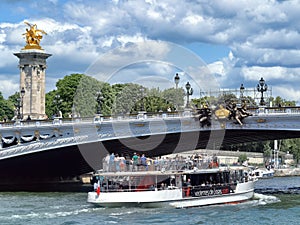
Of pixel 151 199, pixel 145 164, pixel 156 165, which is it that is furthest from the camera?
pixel 156 165

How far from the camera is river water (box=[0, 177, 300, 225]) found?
134 ft

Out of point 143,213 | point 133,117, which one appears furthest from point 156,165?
point 133,117

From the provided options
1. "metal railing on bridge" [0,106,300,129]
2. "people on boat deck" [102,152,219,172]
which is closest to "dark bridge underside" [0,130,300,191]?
"metal railing on bridge" [0,106,300,129]

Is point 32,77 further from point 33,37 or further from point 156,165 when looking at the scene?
point 156,165

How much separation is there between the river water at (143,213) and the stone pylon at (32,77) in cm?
3016

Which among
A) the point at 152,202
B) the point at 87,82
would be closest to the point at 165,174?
the point at 152,202

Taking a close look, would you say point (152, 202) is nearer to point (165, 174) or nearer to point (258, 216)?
point (165, 174)

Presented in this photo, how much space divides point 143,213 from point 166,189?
3875 millimetres

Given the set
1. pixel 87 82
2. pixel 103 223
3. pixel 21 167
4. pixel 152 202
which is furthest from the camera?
pixel 87 82

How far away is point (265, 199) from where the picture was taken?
53.7 m

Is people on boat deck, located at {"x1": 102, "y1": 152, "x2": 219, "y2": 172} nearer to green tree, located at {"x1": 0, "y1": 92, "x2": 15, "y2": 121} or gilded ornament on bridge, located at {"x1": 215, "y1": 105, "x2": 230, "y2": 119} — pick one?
gilded ornament on bridge, located at {"x1": 215, "y1": 105, "x2": 230, "y2": 119}

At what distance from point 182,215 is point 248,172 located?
1513 centimetres

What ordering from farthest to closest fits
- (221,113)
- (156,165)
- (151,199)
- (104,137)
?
(104,137), (221,113), (156,165), (151,199)

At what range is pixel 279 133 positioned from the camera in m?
57.3
